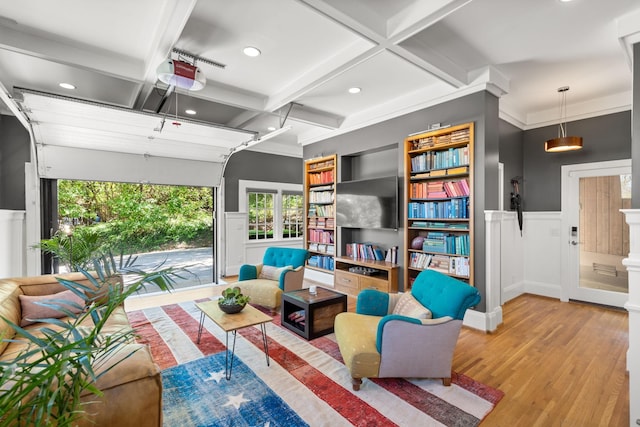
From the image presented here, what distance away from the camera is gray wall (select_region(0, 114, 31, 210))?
3.96 meters

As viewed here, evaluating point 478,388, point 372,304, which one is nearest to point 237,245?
point 372,304

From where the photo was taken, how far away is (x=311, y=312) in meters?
3.17

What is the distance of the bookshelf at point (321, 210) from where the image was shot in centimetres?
554

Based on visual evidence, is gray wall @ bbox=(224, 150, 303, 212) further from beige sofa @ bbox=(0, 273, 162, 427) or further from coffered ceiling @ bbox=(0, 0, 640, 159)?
beige sofa @ bbox=(0, 273, 162, 427)

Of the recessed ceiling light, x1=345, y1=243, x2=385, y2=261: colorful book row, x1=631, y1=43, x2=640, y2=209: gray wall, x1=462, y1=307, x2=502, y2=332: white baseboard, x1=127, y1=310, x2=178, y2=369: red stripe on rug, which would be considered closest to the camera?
x1=631, y1=43, x2=640, y2=209: gray wall

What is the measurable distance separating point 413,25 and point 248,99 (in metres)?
2.29

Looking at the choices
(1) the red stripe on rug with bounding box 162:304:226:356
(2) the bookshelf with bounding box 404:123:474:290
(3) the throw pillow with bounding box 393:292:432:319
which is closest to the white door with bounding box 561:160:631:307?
(2) the bookshelf with bounding box 404:123:474:290

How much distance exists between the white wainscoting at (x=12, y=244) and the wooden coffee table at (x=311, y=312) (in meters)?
3.36

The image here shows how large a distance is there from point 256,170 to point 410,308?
15.6 feet

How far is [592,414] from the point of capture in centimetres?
207

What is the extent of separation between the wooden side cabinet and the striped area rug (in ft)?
4.56

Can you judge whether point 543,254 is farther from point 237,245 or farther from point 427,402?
point 237,245

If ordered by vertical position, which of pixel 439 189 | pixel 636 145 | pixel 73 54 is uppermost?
pixel 73 54

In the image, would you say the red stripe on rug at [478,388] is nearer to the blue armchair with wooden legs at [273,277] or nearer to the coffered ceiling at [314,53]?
the blue armchair with wooden legs at [273,277]
